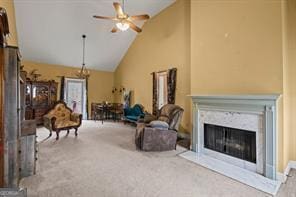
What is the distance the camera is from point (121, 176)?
2832 mm

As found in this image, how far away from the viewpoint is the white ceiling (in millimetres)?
5938

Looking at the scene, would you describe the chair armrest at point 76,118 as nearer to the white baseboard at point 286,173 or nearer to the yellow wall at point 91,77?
the yellow wall at point 91,77

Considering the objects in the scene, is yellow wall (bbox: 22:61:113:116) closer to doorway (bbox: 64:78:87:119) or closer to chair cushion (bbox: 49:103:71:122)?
doorway (bbox: 64:78:87:119)

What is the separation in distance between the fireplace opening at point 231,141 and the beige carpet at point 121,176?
73 cm

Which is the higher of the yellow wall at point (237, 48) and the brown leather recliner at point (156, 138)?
the yellow wall at point (237, 48)

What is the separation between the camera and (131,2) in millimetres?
5867

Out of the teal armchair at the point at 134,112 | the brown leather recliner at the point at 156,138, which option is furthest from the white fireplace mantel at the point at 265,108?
the teal armchair at the point at 134,112

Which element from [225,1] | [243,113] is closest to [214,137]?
[243,113]

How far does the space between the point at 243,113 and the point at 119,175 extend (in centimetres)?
244

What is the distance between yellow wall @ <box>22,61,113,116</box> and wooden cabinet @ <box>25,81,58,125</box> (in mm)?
762

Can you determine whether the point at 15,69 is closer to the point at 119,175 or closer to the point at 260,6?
the point at 119,175

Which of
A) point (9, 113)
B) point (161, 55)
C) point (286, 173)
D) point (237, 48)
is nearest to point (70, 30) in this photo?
point (161, 55)

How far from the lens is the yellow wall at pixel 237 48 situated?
2918 millimetres

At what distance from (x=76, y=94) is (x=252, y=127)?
8289 millimetres
